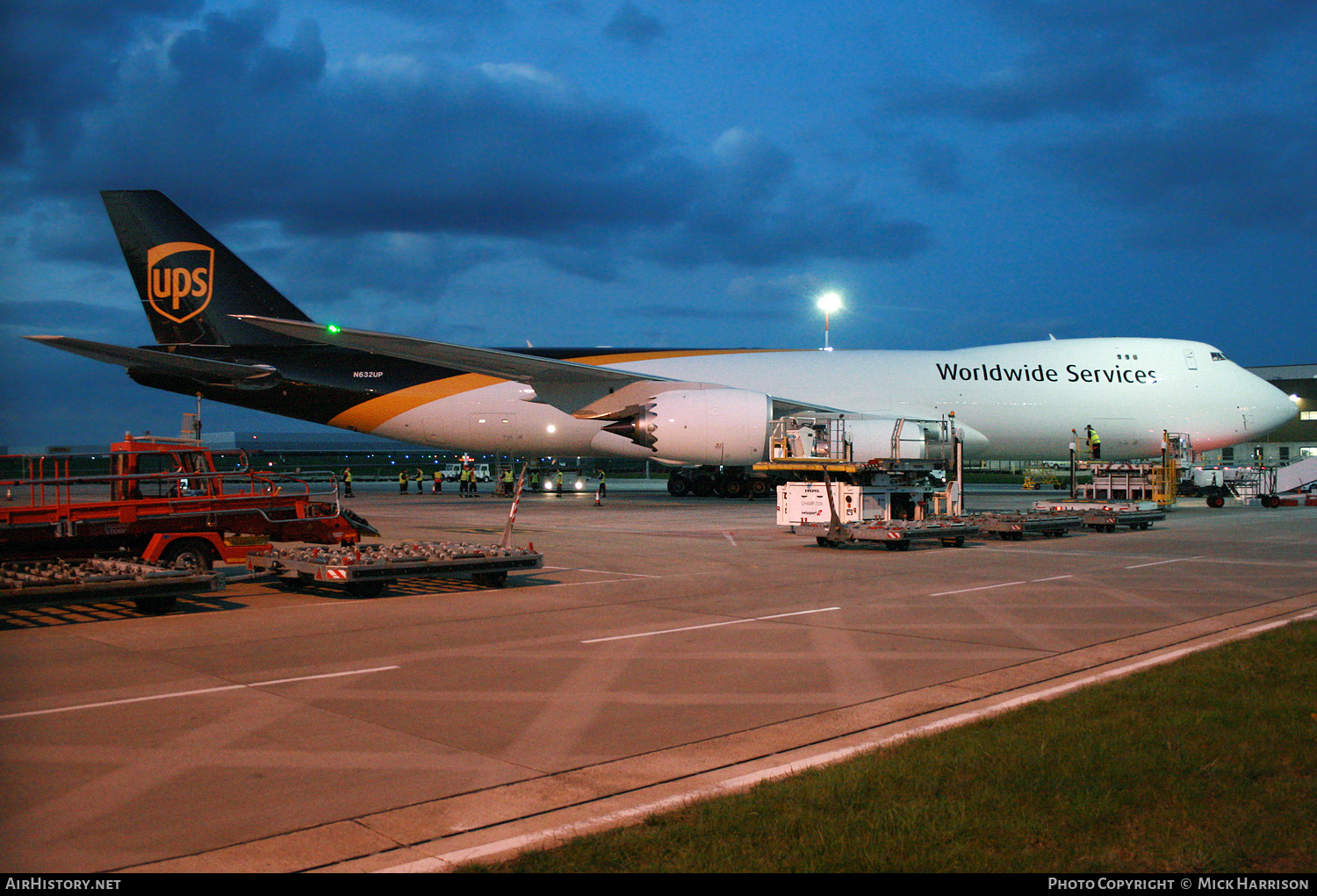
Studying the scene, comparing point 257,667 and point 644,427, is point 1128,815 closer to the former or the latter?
point 257,667

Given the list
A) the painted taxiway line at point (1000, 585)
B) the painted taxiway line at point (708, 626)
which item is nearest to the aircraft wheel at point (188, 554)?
the painted taxiway line at point (708, 626)

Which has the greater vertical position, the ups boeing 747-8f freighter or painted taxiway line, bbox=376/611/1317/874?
A: the ups boeing 747-8f freighter

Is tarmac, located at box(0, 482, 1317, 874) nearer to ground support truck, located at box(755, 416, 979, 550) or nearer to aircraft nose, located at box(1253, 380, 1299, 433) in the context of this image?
ground support truck, located at box(755, 416, 979, 550)

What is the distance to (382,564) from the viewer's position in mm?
10875

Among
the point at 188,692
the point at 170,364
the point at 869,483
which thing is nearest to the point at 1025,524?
the point at 869,483

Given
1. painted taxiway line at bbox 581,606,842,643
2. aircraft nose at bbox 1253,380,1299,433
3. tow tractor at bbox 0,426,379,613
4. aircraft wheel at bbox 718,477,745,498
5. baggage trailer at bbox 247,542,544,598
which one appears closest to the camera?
painted taxiway line at bbox 581,606,842,643

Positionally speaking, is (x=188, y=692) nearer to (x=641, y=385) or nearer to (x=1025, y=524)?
(x=1025, y=524)

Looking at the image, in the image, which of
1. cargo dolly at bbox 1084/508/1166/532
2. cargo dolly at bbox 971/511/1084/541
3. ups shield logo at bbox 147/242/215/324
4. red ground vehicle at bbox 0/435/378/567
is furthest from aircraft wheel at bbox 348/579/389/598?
ups shield logo at bbox 147/242/215/324

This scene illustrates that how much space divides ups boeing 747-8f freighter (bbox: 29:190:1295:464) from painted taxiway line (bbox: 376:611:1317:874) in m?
18.0

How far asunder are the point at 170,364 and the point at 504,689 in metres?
21.2

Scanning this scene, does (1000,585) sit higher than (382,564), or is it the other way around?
(382,564)

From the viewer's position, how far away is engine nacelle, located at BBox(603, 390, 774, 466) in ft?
79.9

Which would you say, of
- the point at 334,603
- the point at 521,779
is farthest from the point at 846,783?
the point at 334,603
